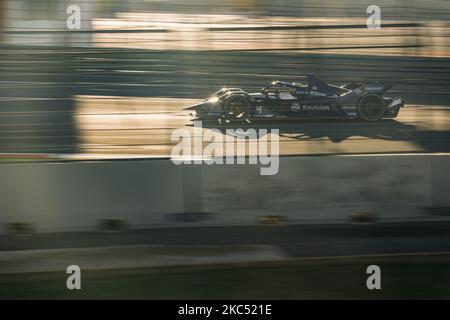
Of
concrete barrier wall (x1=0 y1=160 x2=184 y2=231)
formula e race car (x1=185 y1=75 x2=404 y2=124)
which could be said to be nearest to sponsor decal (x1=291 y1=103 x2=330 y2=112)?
formula e race car (x1=185 y1=75 x2=404 y2=124)

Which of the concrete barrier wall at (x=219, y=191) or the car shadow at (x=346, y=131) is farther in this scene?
the car shadow at (x=346, y=131)

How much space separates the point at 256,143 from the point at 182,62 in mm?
1266

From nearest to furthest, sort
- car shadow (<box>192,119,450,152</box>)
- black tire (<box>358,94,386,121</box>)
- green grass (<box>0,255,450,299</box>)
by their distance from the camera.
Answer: green grass (<box>0,255,450,299</box>)
car shadow (<box>192,119,450,152</box>)
black tire (<box>358,94,386,121</box>)

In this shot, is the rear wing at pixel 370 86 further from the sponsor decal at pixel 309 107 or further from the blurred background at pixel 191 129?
the sponsor decal at pixel 309 107

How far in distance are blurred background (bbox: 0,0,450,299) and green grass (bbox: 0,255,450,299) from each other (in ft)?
2.12

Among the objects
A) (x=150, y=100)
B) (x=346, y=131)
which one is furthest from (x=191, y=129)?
(x=346, y=131)

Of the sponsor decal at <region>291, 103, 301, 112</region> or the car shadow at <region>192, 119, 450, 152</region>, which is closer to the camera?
the car shadow at <region>192, 119, 450, 152</region>

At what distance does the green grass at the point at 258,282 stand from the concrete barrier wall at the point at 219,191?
1.71 meters

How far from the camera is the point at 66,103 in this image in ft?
28.3

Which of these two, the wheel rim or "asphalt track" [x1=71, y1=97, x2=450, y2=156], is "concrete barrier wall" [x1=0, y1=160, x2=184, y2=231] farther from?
the wheel rim

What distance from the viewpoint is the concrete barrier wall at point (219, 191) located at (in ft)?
26.8

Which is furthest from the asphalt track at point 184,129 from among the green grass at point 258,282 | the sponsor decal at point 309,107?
the green grass at point 258,282

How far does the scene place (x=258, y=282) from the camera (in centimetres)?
623

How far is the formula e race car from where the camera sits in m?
9.64
